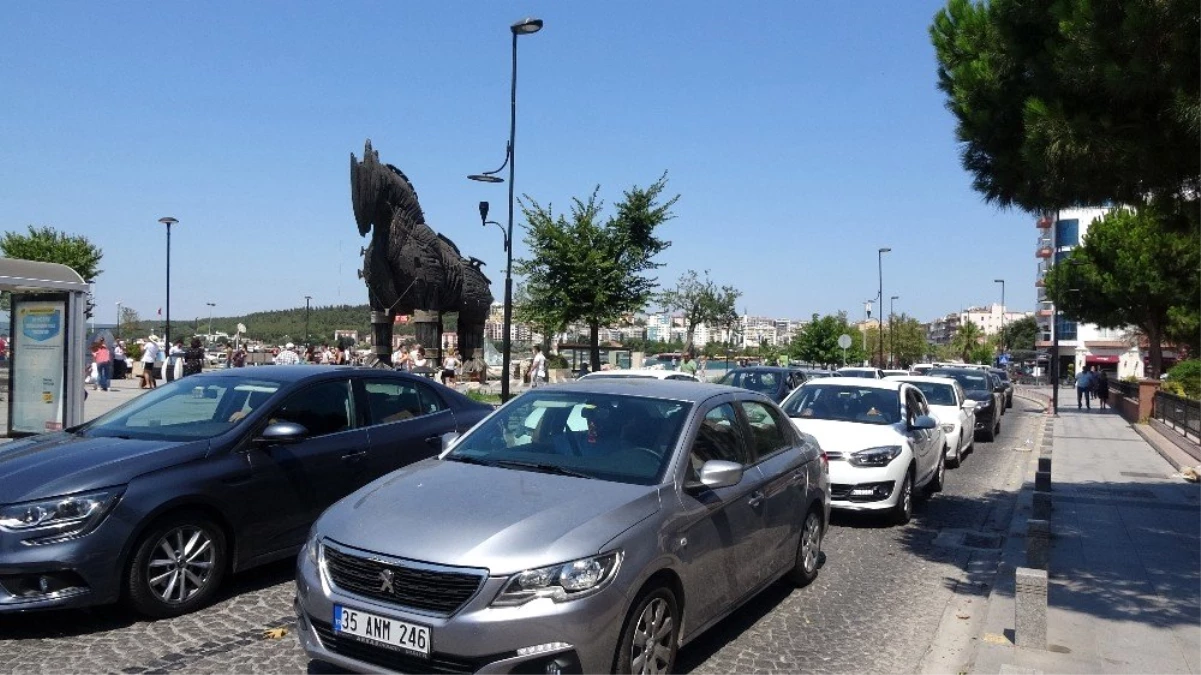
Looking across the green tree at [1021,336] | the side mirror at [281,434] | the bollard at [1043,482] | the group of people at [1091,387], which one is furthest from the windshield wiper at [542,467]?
the green tree at [1021,336]

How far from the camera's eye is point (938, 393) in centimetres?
1677

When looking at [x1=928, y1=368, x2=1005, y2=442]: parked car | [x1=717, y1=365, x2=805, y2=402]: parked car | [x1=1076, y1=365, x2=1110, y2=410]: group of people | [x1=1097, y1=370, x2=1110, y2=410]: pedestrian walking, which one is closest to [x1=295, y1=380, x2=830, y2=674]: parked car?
[x1=717, y1=365, x2=805, y2=402]: parked car

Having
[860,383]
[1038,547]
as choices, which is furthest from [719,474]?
[860,383]

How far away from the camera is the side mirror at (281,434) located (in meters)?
6.09

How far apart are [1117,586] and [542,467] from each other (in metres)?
4.94

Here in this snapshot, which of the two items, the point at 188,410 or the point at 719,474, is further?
the point at 188,410

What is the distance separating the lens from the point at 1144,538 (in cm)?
916

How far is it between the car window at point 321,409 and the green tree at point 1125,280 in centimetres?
3622

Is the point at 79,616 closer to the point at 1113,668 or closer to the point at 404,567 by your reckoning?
the point at 404,567

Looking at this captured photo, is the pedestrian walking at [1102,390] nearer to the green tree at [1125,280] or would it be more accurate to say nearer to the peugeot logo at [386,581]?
the green tree at [1125,280]

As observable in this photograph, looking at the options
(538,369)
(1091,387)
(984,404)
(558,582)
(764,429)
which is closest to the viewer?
(558,582)

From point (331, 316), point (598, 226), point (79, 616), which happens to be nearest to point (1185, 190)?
point (79, 616)

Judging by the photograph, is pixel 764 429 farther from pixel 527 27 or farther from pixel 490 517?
pixel 527 27

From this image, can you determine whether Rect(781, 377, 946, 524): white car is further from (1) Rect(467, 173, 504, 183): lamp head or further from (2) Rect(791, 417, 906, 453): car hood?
(1) Rect(467, 173, 504, 183): lamp head
